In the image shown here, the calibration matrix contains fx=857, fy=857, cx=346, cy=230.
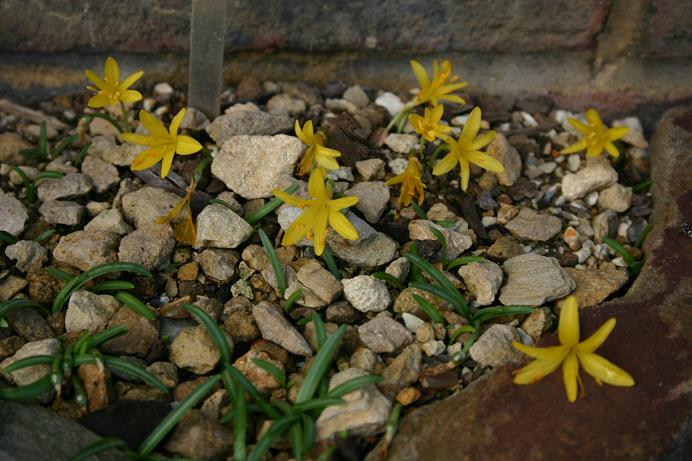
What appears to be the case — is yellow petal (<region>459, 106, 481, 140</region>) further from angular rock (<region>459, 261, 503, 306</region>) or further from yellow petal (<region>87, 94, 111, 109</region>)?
yellow petal (<region>87, 94, 111, 109</region>)

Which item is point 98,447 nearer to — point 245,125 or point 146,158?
point 146,158

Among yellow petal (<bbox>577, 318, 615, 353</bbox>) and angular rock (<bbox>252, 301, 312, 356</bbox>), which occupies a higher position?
yellow petal (<bbox>577, 318, 615, 353</bbox>)

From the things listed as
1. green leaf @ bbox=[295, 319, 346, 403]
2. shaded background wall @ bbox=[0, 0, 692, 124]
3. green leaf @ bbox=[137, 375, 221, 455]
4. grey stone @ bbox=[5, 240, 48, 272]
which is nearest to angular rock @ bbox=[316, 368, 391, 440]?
green leaf @ bbox=[295, 319, 346, 403]

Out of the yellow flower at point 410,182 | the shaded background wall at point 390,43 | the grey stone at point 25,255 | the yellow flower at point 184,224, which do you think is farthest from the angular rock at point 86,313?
the shaded background wall at point 390,43

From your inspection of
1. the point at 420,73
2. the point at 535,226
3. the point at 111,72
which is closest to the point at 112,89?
the point at 111,72

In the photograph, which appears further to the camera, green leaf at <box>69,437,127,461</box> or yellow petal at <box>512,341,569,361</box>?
yellow petal at <box>512,341,569,361</box>

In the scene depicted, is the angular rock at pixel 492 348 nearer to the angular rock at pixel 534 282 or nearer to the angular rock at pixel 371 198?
the angular rock at pixel 534 282
